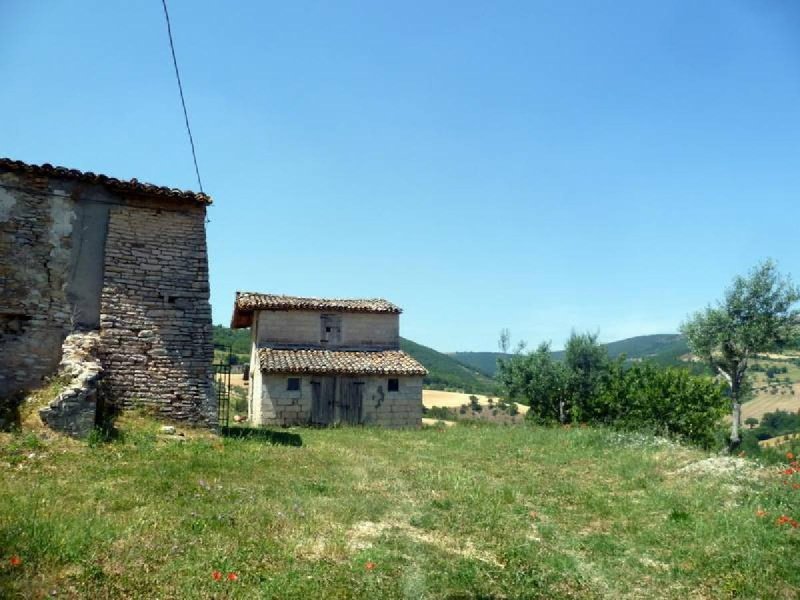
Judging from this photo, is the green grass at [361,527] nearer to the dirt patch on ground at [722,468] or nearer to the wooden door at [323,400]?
the dirt patch on ground at [722,468]

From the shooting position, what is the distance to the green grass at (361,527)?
5.48 metres

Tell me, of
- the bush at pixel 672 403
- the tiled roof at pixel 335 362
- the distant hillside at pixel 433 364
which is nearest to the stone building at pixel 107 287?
the tiled roof at pixel 335 362

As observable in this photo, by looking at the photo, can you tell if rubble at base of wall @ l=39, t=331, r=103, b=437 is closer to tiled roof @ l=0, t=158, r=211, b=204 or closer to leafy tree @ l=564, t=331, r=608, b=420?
tiled roof @ l=0, t=158, r=211, b=204

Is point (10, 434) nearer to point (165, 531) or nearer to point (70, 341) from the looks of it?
point (70, 341)

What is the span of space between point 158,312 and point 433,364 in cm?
9175

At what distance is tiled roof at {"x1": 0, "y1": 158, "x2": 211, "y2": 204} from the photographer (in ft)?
38.6

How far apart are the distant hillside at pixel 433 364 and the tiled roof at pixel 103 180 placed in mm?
36866

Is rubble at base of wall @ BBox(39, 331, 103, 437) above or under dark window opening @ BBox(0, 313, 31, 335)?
under

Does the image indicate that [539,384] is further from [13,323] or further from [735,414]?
[13,323]

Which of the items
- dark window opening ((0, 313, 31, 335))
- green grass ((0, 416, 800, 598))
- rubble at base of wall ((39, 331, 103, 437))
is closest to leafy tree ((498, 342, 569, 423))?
green grass ((0, 416, 800, 598))

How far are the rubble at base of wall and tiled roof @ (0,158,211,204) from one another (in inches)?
148

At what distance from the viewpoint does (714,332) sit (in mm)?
26328

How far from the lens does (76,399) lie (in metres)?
10.3

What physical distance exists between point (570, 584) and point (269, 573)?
10.3 feet
